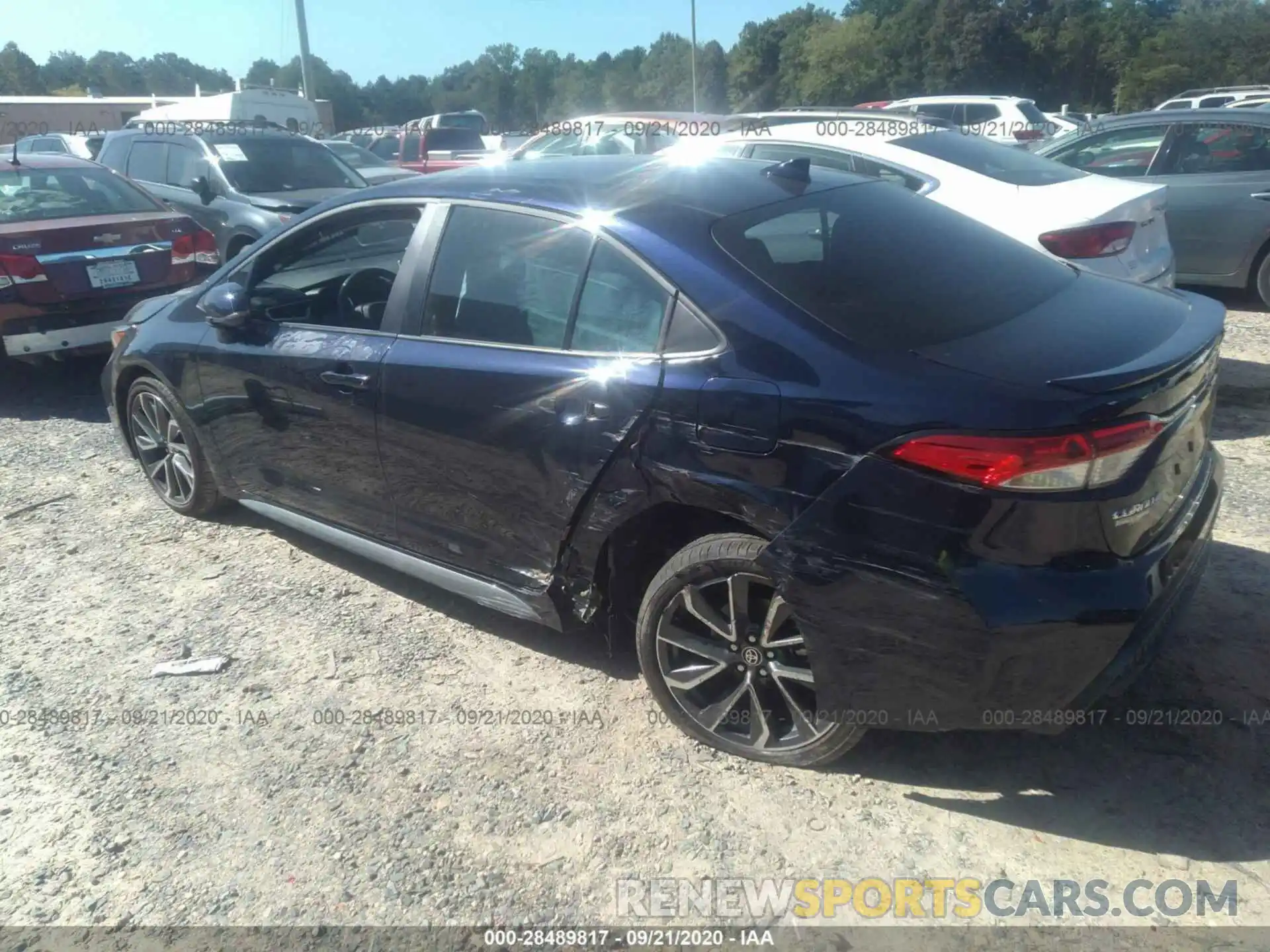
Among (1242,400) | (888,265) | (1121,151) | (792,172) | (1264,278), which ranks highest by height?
(792,172)

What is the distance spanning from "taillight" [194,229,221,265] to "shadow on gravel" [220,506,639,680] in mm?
3539

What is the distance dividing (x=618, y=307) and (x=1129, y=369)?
4.59 feet

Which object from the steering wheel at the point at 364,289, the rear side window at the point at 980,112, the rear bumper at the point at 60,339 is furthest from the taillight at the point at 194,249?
the rear side window at the point at 980,112

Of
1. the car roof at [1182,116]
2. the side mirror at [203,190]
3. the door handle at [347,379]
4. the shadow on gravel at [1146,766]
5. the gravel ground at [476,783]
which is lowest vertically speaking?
the gravel ground at [476,783]

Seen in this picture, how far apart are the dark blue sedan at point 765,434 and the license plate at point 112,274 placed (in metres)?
3.30

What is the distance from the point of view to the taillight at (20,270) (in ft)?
21.0

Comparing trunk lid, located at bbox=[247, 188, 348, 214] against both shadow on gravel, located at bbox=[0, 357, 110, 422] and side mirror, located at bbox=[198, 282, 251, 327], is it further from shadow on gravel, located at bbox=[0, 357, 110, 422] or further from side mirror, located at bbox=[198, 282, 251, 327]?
side mirror, located at bbox=[198, 282, 251, 327]

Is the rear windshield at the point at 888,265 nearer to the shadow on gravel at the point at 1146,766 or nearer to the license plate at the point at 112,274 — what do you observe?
the shadow on gravel at the point at 1146,766

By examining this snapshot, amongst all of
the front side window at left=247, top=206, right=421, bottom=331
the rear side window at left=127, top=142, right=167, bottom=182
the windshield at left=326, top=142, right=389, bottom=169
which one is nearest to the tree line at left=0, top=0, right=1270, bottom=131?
the windshield at left=326, top=142, right=389, bottom=169

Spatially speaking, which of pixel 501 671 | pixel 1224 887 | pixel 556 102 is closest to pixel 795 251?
pixel 501 671

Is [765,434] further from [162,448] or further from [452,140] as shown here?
[452,140]

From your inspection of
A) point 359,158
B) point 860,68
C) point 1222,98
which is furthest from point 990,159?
point 860,68

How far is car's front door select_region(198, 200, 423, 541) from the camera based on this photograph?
145 inches

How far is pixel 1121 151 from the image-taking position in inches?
327
